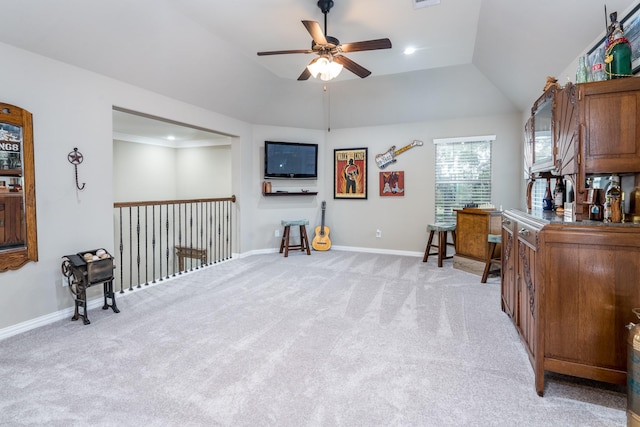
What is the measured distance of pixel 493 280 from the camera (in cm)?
411

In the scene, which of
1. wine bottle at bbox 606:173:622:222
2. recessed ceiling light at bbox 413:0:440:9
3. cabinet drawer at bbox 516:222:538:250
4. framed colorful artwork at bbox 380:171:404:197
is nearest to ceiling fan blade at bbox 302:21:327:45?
recessed ceiling light at bbox 413:0:440:9

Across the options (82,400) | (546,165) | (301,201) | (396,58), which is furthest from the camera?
(301,201)

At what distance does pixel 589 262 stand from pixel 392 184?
412 centimetres

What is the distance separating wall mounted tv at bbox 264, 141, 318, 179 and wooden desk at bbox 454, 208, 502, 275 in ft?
9.13

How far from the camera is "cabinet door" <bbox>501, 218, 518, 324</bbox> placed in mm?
2473

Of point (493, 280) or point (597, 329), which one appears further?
point (493, 280)

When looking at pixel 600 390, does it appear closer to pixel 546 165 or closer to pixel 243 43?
pixel 546 165

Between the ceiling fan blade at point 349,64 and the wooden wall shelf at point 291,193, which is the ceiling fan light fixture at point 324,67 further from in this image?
the wooden wall shelf at point 291,193

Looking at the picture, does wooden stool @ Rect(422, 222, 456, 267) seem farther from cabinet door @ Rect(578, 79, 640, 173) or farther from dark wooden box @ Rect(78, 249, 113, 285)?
dark wooden box @ Rect(78, 249, 113, 285)

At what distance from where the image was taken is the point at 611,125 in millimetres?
1757

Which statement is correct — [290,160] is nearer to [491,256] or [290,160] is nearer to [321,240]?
[321,240]

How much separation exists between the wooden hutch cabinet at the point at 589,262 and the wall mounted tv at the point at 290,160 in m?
4.41

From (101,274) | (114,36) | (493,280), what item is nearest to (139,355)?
(101,274)

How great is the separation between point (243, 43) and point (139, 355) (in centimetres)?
339
